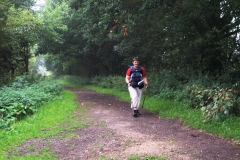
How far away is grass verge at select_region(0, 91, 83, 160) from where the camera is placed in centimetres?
560

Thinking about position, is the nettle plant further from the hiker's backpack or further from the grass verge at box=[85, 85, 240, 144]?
the hiker's backpack

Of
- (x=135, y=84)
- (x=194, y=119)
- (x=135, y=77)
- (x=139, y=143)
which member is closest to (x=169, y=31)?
(x=135, y=77)

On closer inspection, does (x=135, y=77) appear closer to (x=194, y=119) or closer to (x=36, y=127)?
(x=194, y=119)

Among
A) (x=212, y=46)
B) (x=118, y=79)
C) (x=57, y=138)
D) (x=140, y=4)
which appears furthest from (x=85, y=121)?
(x=118, y=79)

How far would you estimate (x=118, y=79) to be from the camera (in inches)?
784

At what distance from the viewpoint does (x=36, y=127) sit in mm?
7121

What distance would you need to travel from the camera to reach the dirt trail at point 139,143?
4.80m

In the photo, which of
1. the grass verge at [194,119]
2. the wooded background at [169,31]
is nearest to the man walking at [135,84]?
the grass verge at [194,119]

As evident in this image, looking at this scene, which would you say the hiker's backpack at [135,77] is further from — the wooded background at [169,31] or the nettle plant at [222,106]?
the wooded background at [169,31]

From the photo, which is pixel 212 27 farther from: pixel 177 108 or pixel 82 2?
pixel 82 2

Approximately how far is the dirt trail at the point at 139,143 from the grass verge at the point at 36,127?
0.34m

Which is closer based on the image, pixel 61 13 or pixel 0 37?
pixel 0 37

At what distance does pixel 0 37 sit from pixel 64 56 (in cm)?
1622

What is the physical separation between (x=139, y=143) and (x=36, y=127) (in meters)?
3.29
